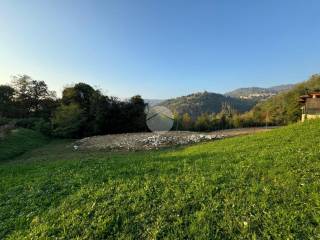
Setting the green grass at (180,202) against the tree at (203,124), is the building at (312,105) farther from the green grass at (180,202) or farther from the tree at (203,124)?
the tree at (203,124)

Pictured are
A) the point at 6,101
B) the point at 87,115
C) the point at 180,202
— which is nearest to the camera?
the point at 180,202

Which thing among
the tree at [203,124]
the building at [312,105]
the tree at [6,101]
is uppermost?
the tree at [6,101]

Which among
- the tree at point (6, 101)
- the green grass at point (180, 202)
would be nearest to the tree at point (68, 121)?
the tree at point (6, 101)

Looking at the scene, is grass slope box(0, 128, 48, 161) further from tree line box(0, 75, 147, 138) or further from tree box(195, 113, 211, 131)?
tree box(195, 113, 211, 131)

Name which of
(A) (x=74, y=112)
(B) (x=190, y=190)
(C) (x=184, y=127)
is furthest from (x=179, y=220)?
(C) (x=184, y=127)

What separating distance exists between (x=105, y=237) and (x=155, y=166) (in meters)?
3.92

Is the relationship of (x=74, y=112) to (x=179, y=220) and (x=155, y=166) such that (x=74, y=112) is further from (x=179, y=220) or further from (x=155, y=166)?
(x=179, y=220)

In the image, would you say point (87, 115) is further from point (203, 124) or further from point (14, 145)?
point (203, 124)

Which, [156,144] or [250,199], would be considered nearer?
[250,199]

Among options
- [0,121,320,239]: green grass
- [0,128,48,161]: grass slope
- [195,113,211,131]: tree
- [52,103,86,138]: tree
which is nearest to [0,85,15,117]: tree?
[52,103,86,138]: tree

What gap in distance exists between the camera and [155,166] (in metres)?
7.86

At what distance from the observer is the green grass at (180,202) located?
3.94m

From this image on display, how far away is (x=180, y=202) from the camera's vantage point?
15.8 feet

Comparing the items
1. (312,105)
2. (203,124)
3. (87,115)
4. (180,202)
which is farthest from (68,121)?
(180,202)
